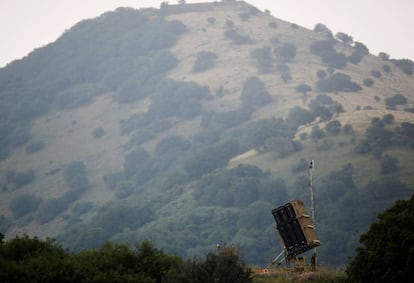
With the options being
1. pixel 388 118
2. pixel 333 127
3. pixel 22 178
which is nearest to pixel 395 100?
pixel 388 118

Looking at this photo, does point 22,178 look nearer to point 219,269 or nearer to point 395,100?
point 395,100

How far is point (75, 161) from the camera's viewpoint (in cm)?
19000

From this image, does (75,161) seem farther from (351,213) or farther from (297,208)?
(297,208)

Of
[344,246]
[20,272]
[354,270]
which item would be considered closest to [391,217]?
[354,270]

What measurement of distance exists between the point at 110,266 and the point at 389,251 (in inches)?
444

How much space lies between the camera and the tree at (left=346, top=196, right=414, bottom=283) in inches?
1066

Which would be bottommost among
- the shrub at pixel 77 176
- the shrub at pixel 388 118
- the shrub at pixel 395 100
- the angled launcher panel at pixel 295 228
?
the angled launcher panel at pixel 295 228

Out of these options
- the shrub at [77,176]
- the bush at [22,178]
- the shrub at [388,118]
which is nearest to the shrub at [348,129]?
the shrub at [388,118]

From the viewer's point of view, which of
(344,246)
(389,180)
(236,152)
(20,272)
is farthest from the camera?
(236,152)

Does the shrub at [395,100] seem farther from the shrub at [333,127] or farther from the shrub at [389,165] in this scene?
the shrub at [389,165]

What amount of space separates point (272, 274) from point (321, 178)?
108623mm

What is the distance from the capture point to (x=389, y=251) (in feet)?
90.4

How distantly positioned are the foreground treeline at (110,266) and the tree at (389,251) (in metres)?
4.98

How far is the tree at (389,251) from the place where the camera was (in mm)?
27078
